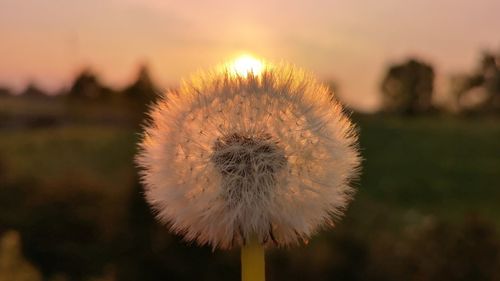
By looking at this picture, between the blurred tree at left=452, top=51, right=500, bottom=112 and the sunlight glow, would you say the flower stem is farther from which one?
the blurred tree at left=452, top=51, right=500, bottom=112

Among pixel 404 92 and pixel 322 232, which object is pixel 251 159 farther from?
pixel 404 92

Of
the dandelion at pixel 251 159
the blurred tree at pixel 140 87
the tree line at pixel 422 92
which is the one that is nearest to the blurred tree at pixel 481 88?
the tree line at pixel 422 92

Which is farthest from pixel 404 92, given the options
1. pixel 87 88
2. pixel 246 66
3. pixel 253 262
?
pixel 253 262

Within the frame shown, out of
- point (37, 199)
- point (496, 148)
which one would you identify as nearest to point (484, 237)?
point (37, 199)

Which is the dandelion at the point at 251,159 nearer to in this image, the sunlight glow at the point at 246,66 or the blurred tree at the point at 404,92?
the sunlight glow at the point at 246,66

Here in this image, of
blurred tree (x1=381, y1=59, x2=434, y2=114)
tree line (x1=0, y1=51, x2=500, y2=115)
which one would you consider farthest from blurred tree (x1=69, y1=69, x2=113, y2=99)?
blurred tree (x1=381, y1=59, x2=434, y2=114)

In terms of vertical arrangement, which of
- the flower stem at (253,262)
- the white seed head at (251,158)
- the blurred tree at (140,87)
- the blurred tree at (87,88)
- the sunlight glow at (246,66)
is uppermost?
the sunlight glow at (246,66)

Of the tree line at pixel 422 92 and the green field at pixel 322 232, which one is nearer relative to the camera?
the green field at pixel 322 232

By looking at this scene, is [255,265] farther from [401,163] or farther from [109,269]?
[401,163]
